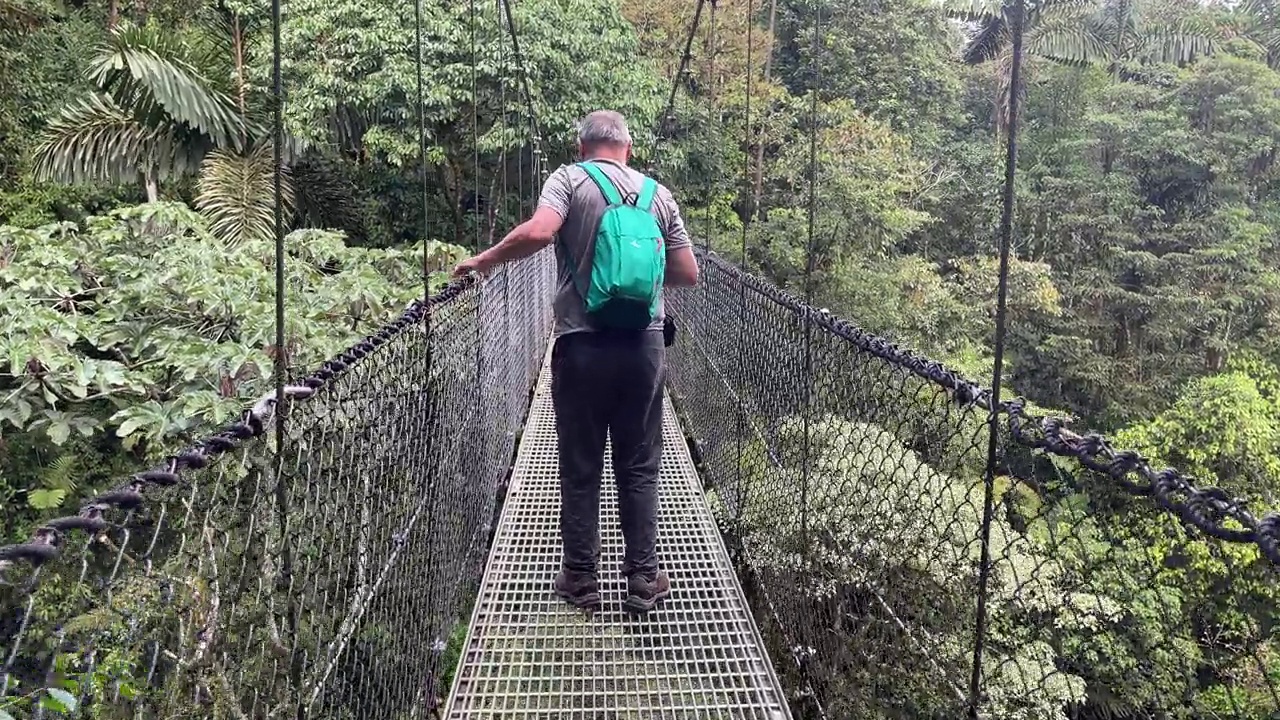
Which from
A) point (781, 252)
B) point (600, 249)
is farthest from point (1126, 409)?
point (600, 249)

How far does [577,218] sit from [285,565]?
781 mm

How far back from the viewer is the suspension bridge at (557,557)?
0.61 meters

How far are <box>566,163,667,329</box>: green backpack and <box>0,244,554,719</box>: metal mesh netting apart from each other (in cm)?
30

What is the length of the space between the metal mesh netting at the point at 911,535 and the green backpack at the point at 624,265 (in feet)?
0.98

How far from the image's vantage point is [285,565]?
2.57 ft

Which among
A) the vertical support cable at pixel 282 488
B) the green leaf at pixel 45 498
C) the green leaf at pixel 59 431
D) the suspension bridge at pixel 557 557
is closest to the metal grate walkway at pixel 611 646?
the suspension bridge at pixel 557 557

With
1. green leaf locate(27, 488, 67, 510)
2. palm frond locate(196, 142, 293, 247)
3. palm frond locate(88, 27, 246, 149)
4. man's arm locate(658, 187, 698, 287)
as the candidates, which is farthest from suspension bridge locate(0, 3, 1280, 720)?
palm frond locate(88, 27, 246, 149)

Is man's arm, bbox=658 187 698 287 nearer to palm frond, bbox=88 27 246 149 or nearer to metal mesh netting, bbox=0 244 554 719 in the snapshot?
metal mesh netting, bbox=0 244 554 719

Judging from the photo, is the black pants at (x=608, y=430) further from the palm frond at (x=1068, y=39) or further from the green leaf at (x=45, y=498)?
the palm frond at (x=1068, y=39)

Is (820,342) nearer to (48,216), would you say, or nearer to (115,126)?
(115,126)

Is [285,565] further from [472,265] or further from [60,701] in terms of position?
[472,265]

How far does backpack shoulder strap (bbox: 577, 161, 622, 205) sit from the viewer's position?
1370mm

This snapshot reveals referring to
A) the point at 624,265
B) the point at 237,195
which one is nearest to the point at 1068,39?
the point at 237,195

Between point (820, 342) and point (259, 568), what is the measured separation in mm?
957
